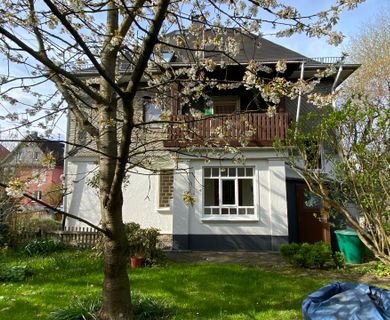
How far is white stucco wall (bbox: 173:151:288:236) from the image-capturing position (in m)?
11.9

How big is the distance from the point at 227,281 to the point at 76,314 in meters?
3.43

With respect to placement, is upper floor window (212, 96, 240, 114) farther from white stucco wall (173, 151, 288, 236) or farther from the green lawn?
the green lawn

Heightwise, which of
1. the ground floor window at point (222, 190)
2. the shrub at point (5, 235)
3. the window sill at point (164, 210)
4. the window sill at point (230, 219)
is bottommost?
the shrub at point (5, 235)

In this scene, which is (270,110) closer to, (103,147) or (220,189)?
(103,147)

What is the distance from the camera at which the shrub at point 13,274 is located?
24.3 feet

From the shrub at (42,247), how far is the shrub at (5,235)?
81cm

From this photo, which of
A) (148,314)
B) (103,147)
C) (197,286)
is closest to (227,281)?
(197,286)

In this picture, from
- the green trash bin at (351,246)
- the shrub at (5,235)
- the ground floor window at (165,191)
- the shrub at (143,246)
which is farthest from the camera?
the ground floor window at (165,191)

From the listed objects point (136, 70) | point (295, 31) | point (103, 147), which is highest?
point (295, 31)

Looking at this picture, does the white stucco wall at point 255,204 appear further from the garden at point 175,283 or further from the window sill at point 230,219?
the garden at point 175,283

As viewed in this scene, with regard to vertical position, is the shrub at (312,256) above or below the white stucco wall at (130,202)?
below

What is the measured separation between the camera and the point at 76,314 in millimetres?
4613

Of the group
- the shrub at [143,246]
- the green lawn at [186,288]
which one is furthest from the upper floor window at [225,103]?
the green lawn at [186,288]

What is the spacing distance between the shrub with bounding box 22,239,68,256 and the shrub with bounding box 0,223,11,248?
2.65 ft
